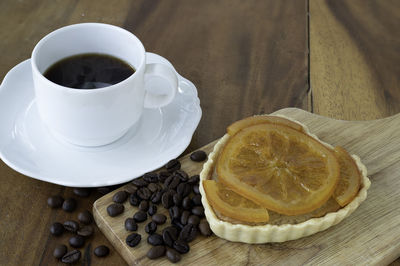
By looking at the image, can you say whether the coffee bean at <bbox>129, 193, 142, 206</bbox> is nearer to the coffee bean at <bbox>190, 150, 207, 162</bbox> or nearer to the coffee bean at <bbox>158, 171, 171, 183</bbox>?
the coffee bean at <bbox>158, 171, 171, 183</bbox>

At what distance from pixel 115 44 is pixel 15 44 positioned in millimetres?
973

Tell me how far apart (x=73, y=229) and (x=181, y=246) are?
48 centimetres

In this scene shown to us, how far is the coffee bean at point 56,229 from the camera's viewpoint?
2.32 meters

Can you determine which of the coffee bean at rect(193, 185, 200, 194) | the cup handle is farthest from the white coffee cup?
the coffee bean at rect(193, 185, 200, 194)

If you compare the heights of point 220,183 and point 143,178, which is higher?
point 220,183

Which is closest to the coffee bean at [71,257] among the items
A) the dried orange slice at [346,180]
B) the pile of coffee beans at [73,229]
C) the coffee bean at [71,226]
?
the pile of coffee beans at [73,229]

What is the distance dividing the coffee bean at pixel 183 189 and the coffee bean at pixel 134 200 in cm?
17

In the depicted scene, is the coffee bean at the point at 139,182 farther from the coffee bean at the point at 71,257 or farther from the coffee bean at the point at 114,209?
the coffee bean at the point at 71,257

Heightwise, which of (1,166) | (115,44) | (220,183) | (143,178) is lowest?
(1,166)

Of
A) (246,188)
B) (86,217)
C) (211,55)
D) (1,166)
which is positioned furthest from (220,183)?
(211,55)

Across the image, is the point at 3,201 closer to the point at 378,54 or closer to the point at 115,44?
the point at 115,44

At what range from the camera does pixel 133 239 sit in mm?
2225

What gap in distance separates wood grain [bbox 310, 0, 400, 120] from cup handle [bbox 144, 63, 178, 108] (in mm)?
864

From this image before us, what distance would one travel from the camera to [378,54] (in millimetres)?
3436
